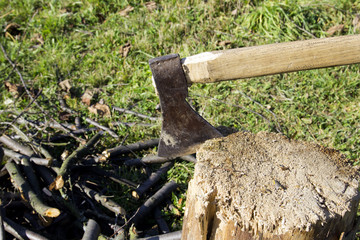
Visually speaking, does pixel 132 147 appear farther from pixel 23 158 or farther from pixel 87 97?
pixel 87 97

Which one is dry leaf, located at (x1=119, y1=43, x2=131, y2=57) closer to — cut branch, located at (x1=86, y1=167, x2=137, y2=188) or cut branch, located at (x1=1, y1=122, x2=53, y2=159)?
cut branch, located at (x1=1, y1=122, x2=53, y2=159)

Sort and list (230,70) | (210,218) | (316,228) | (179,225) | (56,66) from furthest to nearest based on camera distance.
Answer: (56,66) < (179,225) < (230,70) < (210,218) < (316,228)

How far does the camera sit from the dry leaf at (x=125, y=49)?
470 centimetres

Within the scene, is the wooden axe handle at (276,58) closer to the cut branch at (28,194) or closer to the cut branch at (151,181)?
the cut branch at (151,181)

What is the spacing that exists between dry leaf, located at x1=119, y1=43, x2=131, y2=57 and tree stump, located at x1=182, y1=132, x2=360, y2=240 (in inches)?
112

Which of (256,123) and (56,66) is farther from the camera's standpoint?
(56,66)

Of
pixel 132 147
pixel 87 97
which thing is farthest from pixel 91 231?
pixel 87 97

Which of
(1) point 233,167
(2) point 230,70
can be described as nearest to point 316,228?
(1) point 233,167

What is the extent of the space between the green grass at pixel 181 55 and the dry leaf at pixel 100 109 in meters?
0.07

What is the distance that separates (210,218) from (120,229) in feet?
3.20

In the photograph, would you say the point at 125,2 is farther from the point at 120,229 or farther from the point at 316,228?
the point at 316,228

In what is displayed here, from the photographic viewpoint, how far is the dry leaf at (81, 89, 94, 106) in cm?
419

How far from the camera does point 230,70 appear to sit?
7.77 feet

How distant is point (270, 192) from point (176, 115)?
91cm
